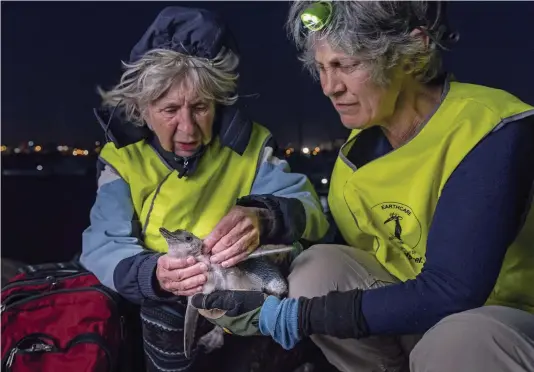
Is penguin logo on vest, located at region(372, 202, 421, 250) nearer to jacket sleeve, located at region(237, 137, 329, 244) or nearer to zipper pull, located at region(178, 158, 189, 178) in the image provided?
jacket sleeve, located at region(237, 137, 329, 244)

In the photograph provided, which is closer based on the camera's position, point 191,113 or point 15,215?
point 191,113

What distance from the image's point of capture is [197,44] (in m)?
Result: 1.27

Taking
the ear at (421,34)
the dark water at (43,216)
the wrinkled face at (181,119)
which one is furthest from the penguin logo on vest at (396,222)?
the dark water at (43,216)

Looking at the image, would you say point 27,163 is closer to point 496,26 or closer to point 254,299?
point 254,299

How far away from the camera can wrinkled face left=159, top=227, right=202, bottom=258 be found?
1128mm

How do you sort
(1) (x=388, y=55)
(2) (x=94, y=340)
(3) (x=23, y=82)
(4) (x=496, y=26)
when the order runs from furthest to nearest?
(3) (x=23, y=82) < (4) (x=496, y=26) < (2) (x=94, y=340) < (1) (x=388, y=55)

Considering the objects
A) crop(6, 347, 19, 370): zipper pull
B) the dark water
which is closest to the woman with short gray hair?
crop(6, 347, 19, 370): zipper pull

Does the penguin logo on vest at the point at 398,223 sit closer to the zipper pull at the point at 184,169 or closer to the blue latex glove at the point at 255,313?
the blue latex glove at the point at 255,313

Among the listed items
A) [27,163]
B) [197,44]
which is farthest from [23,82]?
[197,44]

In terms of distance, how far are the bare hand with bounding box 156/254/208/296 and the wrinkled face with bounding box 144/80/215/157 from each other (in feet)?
Answer: 0.78

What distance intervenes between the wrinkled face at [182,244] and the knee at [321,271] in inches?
6.8

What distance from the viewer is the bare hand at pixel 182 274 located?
1.13m

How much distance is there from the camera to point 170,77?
1.25m

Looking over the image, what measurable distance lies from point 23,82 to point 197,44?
24.8 inches
